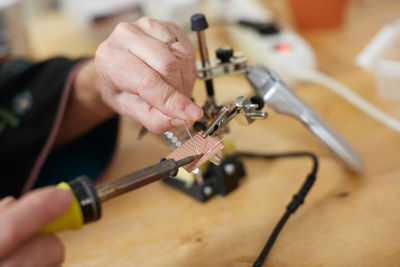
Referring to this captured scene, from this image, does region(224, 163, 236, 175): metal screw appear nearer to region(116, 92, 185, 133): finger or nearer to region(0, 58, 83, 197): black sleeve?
region(116, 92, 185, 133): finger

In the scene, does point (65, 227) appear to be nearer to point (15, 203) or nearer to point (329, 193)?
point (15, 203)

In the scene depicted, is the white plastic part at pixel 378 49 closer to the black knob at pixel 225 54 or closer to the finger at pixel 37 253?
the black knob at pixel 225 54

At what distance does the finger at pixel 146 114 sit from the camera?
398 mm

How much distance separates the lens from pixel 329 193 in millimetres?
472

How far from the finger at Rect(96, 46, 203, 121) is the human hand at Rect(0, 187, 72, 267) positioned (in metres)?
0.12

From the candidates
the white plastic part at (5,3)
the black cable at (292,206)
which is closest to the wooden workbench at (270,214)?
the black cable at (292,206)

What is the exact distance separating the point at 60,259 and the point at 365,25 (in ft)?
2.28

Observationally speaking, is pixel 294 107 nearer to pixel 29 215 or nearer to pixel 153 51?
pixel 153 51

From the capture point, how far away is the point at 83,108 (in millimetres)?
566

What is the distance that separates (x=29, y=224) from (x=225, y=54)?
0.25m

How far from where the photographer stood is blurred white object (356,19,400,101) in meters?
0.58

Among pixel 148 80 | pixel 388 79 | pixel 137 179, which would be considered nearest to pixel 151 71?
pixel 148 80

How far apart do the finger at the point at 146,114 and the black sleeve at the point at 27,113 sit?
0.13m

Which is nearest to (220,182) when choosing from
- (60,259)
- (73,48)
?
(60,259)
